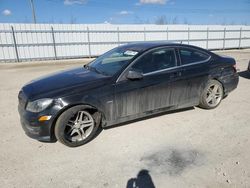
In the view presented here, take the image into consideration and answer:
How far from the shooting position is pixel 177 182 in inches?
97.2

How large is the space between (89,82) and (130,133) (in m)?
1.18

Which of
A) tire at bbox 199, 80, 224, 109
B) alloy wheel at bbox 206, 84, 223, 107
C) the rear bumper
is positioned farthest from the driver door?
the rear bumper

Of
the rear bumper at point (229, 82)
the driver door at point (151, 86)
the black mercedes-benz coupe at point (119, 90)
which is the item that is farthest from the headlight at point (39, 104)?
the rear bumper at point (229, 82)

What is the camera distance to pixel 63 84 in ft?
11.0

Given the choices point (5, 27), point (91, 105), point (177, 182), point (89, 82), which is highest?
point (5, 27)

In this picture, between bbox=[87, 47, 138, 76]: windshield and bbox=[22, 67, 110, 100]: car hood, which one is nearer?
bbox=[22, 67, 110, 100]: car hood

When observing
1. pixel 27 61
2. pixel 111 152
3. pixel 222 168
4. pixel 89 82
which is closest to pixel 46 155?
pixel 111 152

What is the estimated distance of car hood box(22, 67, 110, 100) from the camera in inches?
124

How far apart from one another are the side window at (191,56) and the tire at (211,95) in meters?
0.56

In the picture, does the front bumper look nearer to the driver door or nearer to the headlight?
the headlight

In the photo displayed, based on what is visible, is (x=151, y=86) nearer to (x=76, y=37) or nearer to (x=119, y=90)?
(x=119, y=90)

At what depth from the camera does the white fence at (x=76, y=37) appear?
14.0 m

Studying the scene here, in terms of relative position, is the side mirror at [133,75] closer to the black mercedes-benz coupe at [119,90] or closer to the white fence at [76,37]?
the black mercedes-benz coupe at [119,90]

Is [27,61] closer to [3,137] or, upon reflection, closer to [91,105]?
[3,137]
